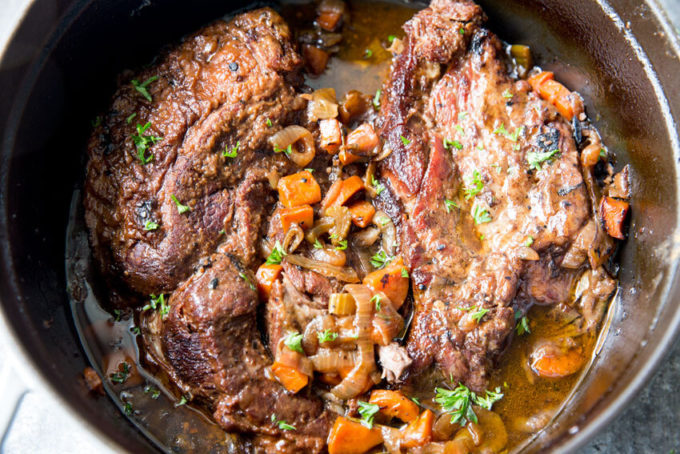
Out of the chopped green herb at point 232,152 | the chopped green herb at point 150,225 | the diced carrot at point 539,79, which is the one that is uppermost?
the diced carrot at point 539,79

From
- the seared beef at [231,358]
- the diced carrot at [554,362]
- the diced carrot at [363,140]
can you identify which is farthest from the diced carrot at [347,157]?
the diced carrot at [554,362]

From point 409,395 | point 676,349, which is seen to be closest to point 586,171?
point 676,349

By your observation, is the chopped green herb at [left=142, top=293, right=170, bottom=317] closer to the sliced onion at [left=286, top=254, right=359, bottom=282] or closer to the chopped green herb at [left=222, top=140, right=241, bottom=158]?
the sliced onion at [left=286, top=254, right=359, bottom=282]

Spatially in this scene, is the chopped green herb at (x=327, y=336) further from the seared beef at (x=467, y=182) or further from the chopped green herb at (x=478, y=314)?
the chopped green herb at (x=478, y=314)

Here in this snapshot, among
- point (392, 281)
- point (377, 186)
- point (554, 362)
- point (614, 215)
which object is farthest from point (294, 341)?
point (614, 215)

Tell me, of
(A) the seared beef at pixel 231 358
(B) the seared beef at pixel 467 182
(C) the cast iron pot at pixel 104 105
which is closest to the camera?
(C) the cast iron pot at pixel 104 105

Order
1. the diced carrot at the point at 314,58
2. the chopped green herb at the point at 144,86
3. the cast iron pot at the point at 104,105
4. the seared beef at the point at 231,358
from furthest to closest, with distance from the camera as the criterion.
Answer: the diced carrot at the point at 314,58, the chopped green herb at the point at 144,86, the seared beef at the point at 231,358, the cast iron pot at the point at 104,105

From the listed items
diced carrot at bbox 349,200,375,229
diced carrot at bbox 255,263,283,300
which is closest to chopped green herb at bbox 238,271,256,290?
diced carrot at bbox 255,263,283,300
